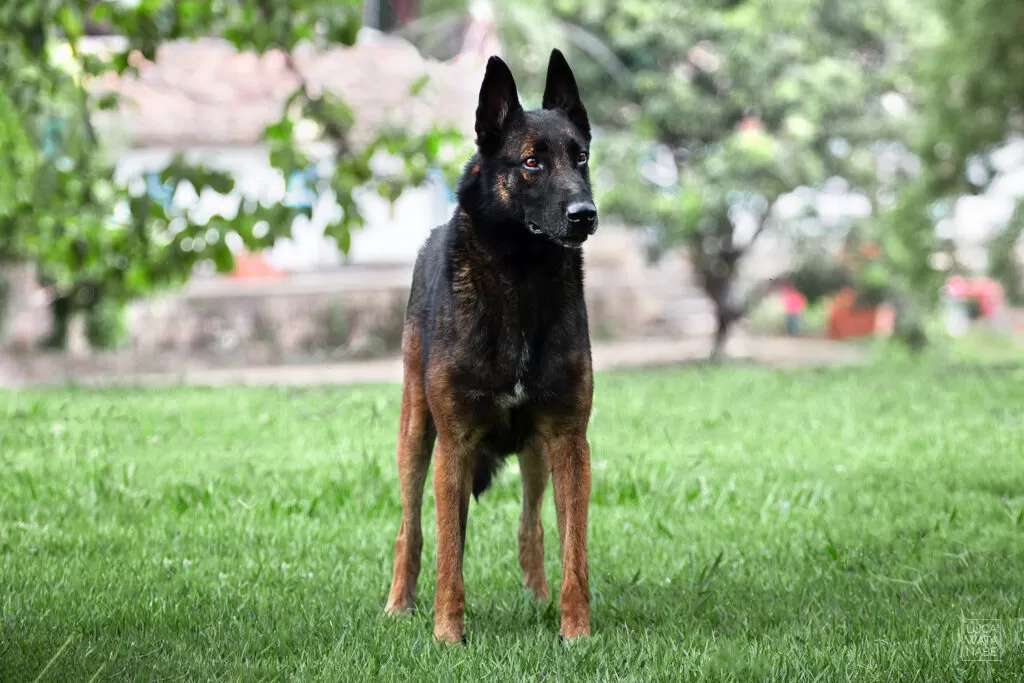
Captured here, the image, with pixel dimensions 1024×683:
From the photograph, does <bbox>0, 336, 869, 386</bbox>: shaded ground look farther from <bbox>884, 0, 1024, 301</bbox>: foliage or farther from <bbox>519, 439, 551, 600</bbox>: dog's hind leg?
<bbox>519, 439, 551, 600</bbox>: dog's hind leg

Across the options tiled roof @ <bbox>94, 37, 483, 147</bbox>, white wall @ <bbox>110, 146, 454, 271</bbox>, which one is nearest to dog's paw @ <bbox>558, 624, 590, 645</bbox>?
tiled roof @ <bbox>94, 37, 483, 147</bbox>

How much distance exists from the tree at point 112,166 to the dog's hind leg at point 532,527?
13.7 feet

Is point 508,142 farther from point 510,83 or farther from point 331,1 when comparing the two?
point 331,1

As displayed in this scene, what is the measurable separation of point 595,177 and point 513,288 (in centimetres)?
1538

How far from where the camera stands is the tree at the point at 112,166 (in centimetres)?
811

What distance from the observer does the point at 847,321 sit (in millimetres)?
27125

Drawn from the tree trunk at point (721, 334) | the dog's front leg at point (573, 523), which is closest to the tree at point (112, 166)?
the dog's front leg at point (573, 523)

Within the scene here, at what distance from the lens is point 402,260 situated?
26453 mm

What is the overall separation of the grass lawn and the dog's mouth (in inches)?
51.9

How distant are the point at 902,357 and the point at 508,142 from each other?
17.1 meters

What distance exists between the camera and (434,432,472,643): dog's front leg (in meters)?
4.17

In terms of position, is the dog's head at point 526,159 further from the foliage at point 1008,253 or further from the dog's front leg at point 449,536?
the foliage at point 1008,253

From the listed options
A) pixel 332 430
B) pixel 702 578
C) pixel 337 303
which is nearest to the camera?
pixel 702 578

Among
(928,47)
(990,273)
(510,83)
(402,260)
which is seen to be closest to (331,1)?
(510,83)
